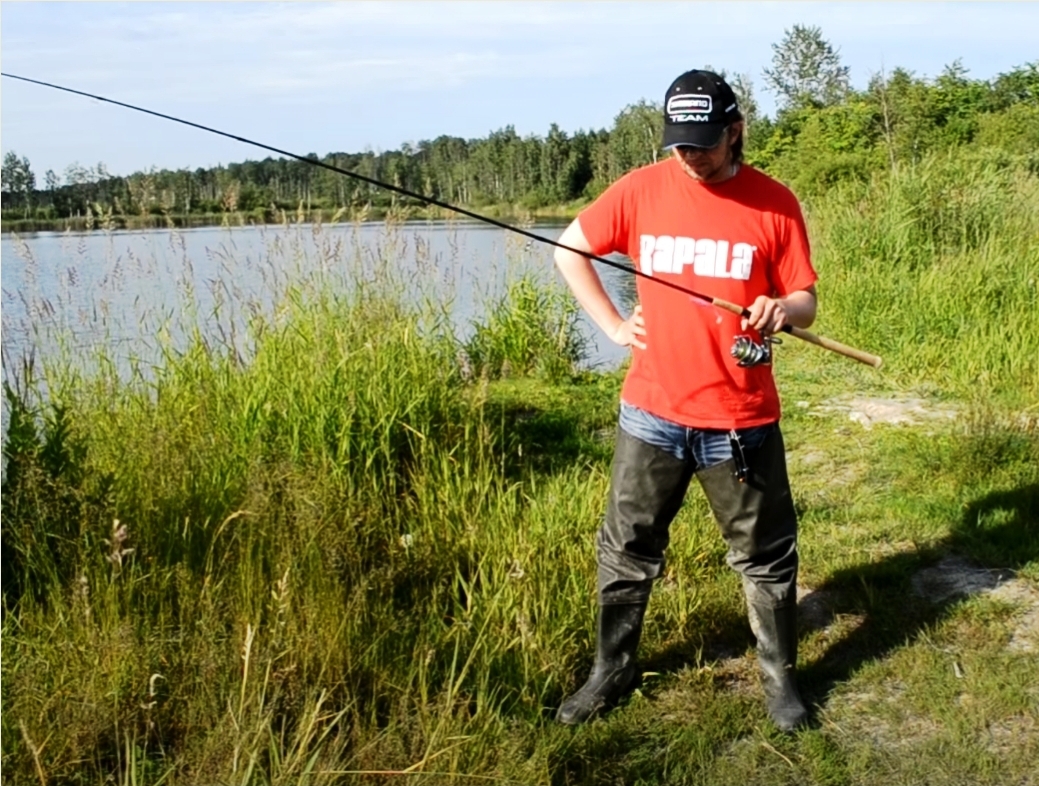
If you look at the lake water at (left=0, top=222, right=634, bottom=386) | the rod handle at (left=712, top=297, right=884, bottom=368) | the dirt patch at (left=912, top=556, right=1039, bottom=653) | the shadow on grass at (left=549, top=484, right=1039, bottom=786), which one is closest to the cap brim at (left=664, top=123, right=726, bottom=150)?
the rod handle at (left=712, top=297, right=884, bottom=368)

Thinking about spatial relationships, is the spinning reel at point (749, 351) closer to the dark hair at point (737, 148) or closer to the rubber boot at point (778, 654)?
the dark hair at point (737, 148)

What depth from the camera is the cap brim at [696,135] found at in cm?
328

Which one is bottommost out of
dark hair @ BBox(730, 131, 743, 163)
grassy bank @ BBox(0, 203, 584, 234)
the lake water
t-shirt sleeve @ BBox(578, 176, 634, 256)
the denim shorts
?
the denim shorts

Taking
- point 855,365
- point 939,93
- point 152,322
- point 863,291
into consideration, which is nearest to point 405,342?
point 152,322

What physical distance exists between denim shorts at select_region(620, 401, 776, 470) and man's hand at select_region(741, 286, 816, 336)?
0.32 m

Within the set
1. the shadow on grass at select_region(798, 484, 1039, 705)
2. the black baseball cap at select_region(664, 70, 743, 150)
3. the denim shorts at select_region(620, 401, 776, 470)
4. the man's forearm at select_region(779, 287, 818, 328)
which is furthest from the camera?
the shadow on grass at select_region(798, 484, 1039, 705)

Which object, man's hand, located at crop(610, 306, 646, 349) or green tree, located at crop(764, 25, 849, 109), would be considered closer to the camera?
man's hand, located at crop(610, 306, 646, 349)

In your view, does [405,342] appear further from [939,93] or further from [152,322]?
[939,93]

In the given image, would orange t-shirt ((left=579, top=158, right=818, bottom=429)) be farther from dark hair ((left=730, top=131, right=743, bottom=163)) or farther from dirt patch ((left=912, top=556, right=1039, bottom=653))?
dirt patch ((left=912, top=556, right=1039, bottom=653))

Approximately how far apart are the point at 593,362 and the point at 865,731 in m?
6.12

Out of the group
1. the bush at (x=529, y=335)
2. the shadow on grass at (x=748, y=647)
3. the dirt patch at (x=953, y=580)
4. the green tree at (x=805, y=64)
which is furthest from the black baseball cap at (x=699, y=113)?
the green tree at (x=805, y=64)

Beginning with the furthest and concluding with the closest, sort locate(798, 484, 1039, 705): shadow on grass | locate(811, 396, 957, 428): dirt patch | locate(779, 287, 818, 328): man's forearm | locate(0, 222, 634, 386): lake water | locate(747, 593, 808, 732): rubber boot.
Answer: locate(811, 396, 957, 428): dirt patch → locate(0, 222, 634, 386): lake water → locate(798, 484, 1039, 705): shadow on grass → locate(747, 593, 808, 732): rubber boot → locate(779, 287, 818, 328): man's forearm

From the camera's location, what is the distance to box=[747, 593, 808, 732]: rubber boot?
3719 millimetres

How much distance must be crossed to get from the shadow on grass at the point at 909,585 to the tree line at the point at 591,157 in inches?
75.5
